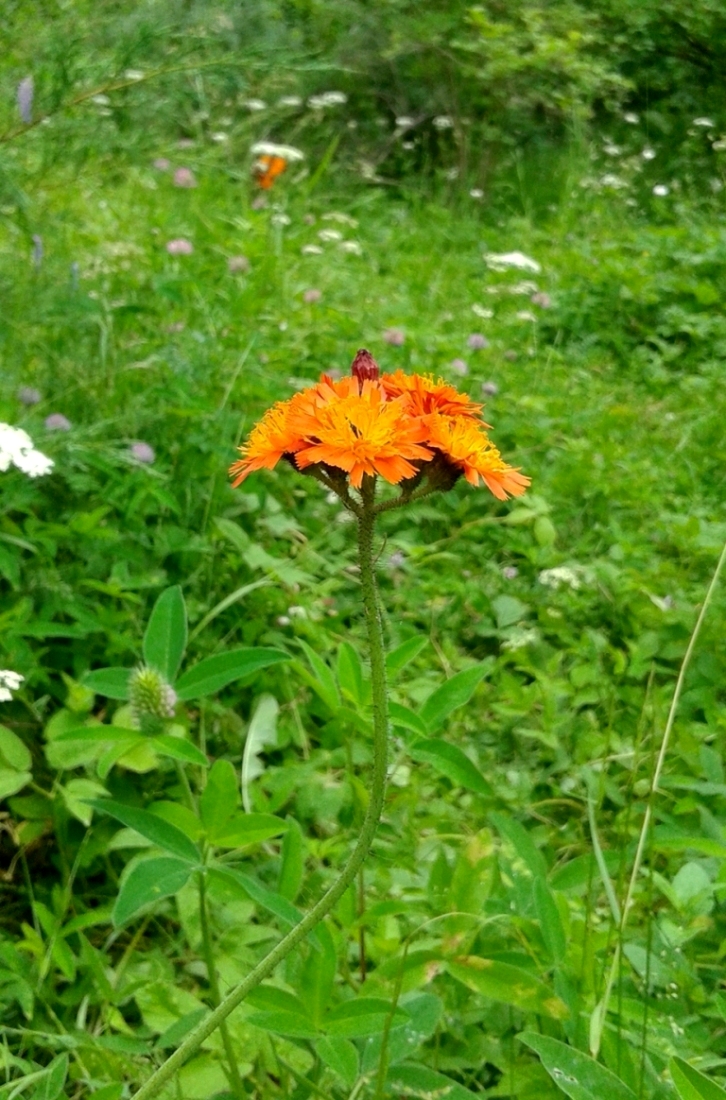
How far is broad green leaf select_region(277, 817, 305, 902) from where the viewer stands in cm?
101

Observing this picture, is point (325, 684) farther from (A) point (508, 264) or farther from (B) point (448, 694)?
(A) point (508, 264)

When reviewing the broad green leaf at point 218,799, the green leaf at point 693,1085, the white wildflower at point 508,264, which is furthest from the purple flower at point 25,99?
the white wildflower at point 508,264

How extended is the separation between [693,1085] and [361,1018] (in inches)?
11.4

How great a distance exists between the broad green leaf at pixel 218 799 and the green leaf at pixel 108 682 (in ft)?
0.49

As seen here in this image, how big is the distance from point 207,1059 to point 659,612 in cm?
122

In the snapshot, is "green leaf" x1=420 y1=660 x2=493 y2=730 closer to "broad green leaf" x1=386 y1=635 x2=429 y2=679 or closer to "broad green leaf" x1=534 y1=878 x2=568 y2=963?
"broad green leaf" x1=386 y1=635 x2=429 y2=679

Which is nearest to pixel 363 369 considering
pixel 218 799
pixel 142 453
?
pixel 218 799

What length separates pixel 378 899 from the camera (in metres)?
1.27

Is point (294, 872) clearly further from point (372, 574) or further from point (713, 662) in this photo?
point (713, 662)

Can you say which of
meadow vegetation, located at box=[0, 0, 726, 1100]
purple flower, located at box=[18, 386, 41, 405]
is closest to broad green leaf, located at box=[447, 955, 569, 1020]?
meadow vegetation, located at box=[0, 0, 726, 1100]

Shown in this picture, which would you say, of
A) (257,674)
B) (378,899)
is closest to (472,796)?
(378,899)

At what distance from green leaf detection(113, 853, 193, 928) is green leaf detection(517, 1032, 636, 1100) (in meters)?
0.33

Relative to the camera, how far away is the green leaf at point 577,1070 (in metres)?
0.79

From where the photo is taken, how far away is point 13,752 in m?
1.30
